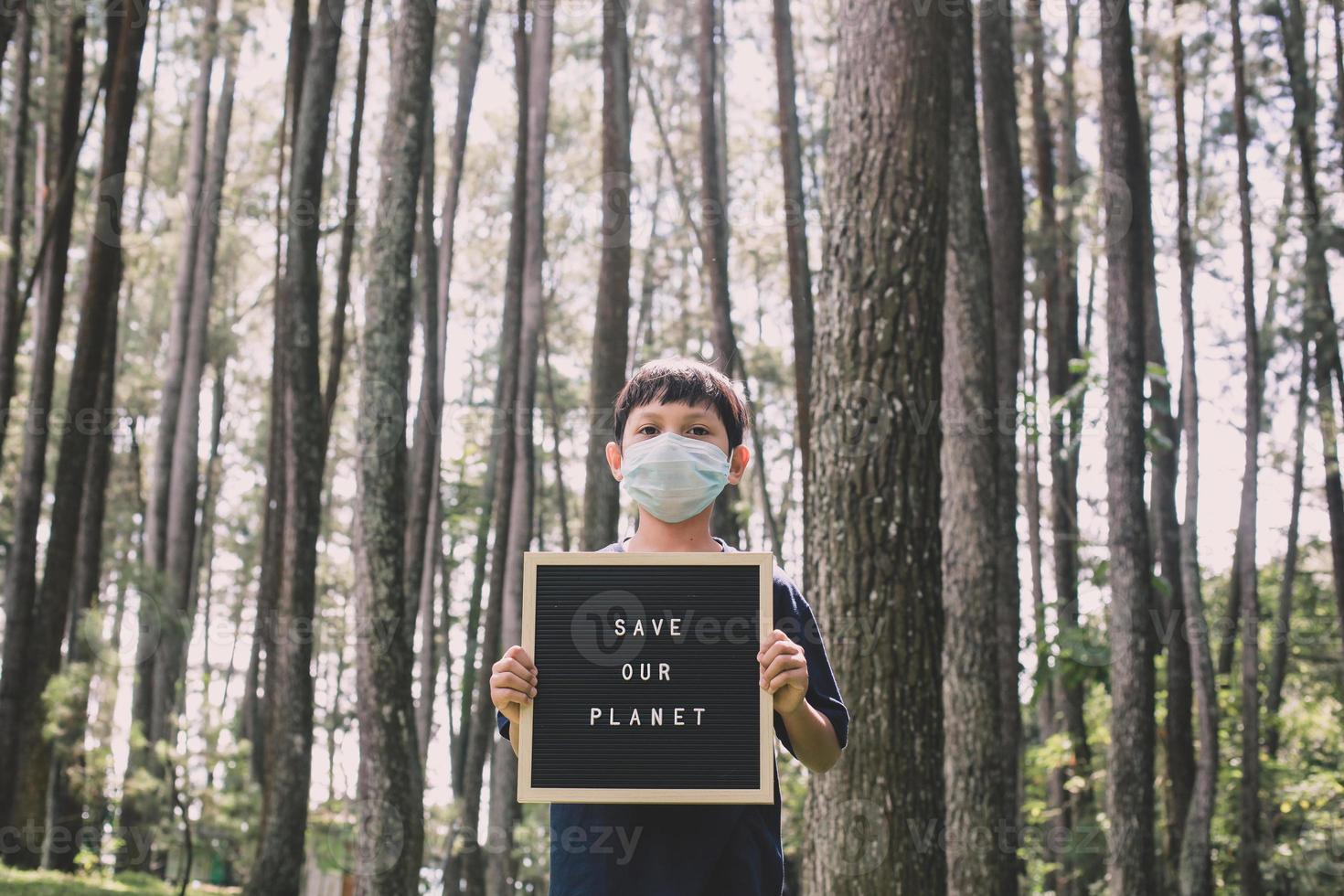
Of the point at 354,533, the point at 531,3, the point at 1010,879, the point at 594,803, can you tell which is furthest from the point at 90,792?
the point at 594,803

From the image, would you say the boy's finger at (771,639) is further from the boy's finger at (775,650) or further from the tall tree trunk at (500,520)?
the tall tree trunk at (500,520)

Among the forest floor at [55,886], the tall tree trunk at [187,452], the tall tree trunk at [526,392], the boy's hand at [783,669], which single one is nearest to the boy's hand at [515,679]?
the boy's hand at [783,669]

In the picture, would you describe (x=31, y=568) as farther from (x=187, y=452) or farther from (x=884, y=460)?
(x=884, y=460)

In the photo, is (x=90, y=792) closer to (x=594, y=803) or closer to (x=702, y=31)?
(x=702, y=31)

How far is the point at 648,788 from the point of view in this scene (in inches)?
102

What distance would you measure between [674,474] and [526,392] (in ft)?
43.3

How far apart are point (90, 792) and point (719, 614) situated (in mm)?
14387

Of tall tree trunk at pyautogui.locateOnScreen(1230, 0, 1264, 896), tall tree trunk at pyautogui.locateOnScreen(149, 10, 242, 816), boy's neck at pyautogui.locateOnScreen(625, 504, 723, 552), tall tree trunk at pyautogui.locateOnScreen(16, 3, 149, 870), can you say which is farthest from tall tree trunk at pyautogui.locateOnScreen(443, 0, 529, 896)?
boy's neck at pyautogui.locateOnScreen(625, 504, 723, 552)

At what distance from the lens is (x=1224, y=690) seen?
18953 millimetres

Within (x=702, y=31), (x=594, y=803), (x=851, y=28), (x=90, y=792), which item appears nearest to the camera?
(x=594, y=803)

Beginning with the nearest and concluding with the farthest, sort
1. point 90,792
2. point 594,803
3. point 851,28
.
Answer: point 594,803, point 851,28, point 90,792

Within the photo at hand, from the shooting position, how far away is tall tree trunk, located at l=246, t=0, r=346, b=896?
11.0m

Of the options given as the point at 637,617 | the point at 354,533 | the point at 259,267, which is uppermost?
the point at 259,267

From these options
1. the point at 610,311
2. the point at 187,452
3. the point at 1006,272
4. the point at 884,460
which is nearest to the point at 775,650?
the point at 884,460
